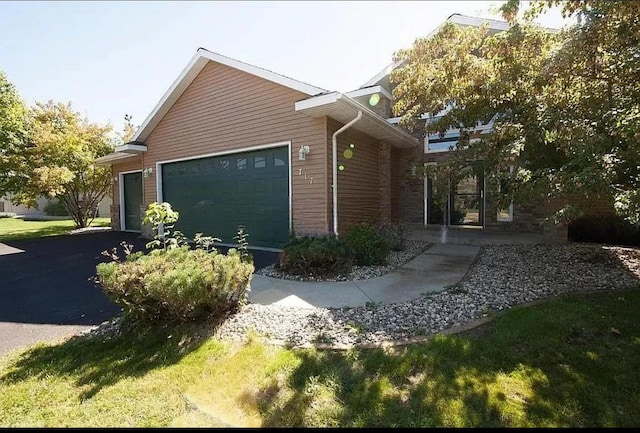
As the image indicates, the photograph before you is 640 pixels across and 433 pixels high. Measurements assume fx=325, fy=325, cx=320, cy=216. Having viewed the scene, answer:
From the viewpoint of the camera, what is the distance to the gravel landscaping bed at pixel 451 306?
3670mm

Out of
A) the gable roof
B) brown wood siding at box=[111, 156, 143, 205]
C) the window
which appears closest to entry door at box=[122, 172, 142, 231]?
brown wood siding at box=[111, 156, 143, 205]

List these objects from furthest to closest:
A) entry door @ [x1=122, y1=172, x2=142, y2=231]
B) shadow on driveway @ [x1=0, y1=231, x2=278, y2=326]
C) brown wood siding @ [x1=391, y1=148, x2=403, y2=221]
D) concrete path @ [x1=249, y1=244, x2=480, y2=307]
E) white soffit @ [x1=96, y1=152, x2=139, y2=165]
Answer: entry door @ [x1=122, y1=172, x2=142, y2=231] < white soffit @ [x1=96, y1=152, x2=139, y2=165] < brown wood siding @ [x1=391, y1=148, x2=403, y2=221] < concrete path @ [x1=249, y1=244, x2=480, y2=307] < shadow on driveway @ [x1=0, y1=231, x2=278, y2=326]

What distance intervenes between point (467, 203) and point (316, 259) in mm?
7331

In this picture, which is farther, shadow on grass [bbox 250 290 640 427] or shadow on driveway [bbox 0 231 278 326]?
shadow on driveway [bbox 0 231 278 326]

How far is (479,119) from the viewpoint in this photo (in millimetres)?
6094

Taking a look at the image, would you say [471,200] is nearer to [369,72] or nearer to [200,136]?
[369,72]

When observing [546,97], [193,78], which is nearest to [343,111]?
[546,97]

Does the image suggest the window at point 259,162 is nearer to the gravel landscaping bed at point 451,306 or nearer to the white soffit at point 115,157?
the gravel landscaping bed at point 451,306

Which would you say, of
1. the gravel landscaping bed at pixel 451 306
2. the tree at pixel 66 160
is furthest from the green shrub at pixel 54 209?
the gravel landscaping bed at pixel 451 306

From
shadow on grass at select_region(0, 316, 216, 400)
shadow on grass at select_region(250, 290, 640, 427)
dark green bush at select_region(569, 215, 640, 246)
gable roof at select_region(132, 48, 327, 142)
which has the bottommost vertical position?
shadow on grass at select_region(0, 316, 216, 400)

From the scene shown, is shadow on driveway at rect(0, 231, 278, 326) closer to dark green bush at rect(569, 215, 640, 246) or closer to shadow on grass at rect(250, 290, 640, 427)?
Answer: shadow on grass at rect(250, 290, 640, 427)

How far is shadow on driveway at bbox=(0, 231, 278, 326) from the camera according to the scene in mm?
4566

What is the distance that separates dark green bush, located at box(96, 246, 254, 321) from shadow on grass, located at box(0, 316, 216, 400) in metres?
0.21

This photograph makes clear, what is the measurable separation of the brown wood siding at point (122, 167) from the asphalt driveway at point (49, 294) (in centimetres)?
440
